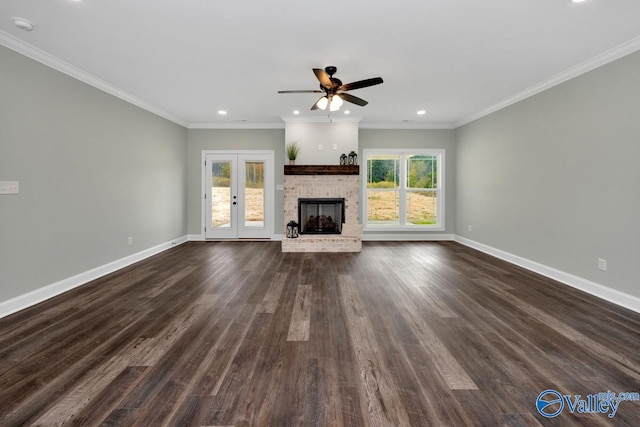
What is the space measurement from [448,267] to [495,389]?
299 centimetres

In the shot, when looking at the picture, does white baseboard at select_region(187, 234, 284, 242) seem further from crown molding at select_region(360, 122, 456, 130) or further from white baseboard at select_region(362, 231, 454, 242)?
crown molding at select_region(360, 122, 456, 130)

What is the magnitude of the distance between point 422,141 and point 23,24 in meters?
6.66

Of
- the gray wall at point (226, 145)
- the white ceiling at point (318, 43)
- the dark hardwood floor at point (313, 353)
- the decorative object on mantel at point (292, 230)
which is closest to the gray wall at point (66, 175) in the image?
the white ceiling at point (318, 43)

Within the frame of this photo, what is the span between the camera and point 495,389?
1.74 m

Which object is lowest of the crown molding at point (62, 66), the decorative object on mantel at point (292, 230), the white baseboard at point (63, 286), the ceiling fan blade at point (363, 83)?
the white baseboard at point (63, 286)

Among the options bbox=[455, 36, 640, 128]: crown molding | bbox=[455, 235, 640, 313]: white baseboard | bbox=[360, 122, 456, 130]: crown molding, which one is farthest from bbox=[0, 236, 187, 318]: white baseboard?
bbox=[455, 36, 640, 128]: crown molding

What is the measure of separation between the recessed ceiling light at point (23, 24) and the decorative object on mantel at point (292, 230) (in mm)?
4370

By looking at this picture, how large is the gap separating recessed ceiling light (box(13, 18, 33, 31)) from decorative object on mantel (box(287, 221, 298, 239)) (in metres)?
4.37

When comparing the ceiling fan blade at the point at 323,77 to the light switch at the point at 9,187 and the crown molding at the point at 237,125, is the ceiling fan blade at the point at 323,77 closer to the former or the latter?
the light switch at the point at 9,187

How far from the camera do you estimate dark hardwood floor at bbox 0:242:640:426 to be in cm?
157

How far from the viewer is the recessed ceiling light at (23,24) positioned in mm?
2638

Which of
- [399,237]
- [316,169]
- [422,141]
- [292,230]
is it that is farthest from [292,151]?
[399,237]

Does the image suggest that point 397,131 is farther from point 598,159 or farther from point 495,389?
point 495,389

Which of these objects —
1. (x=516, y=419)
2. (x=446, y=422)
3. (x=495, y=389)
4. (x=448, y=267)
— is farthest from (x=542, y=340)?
(x=448, y=267)
